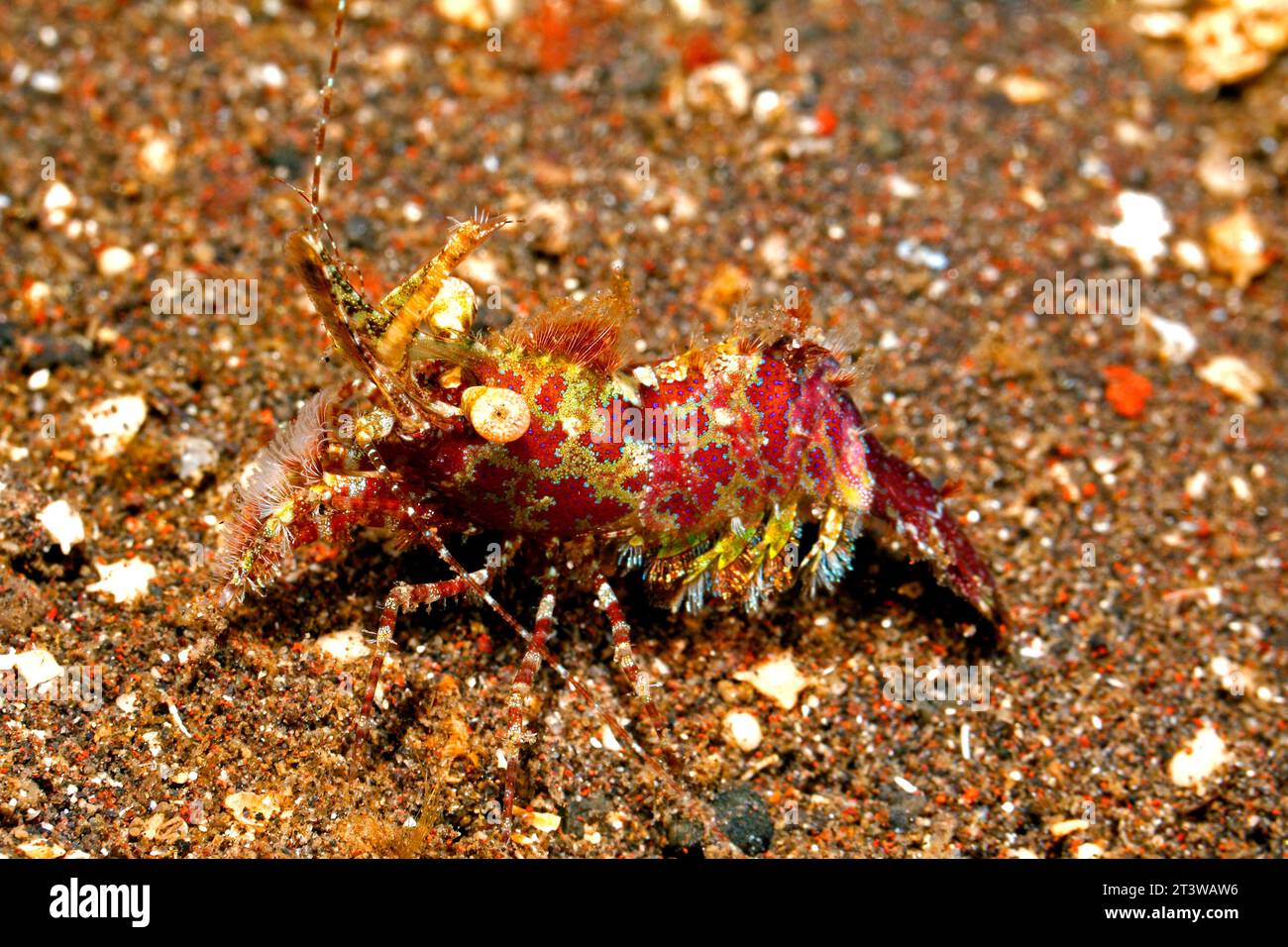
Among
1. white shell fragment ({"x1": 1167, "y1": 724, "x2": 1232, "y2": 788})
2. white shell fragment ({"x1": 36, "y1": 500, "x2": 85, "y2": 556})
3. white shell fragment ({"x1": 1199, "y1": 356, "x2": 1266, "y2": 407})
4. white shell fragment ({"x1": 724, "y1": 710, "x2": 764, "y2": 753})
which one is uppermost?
white shell fragment ({"x1": 1199, "y1": 356, "x2": 1266, "y2": 407})

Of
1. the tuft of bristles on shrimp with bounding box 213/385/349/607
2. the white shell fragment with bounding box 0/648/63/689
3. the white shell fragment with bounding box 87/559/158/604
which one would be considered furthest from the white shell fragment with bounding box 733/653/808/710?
the white shell fragment with bounding box 0/648/63/689

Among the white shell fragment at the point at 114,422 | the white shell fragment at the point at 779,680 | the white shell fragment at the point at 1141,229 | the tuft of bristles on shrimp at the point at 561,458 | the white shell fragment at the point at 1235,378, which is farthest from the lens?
the white shell fragment at the point at 1141,229

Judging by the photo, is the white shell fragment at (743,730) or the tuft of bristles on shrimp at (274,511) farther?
the white shell fragment at (743,730)

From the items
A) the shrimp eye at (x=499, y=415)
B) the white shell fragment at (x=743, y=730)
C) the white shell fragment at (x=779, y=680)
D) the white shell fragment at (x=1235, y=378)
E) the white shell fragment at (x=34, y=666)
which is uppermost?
the white shell fragment at (x=1235, y=378)

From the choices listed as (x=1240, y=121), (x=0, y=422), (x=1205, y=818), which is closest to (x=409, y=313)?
(x=0, y=422)

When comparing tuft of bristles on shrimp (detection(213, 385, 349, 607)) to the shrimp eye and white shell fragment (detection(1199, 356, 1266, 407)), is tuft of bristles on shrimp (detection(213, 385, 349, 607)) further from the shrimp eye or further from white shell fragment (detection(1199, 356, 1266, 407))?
white shell fragment (detection(1199, 356, 1266, 407))

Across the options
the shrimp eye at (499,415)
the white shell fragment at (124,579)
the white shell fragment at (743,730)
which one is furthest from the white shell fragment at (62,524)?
the white shell fragment at (743,730)

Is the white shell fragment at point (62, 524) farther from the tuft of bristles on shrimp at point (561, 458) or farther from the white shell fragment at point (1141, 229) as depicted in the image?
the white shell fragment at point (1141, 229)

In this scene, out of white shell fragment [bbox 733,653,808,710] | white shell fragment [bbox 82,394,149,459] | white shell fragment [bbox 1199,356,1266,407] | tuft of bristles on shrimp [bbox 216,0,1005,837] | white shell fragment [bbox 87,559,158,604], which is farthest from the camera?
white shell fragment [bbox 1199,356,1266,407]
